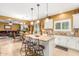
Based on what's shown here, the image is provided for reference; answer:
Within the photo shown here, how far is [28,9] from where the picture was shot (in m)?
2.90

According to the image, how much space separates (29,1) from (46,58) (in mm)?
1586

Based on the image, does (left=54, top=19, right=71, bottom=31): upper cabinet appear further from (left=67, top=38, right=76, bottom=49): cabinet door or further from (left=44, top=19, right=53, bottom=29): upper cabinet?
(left=67, top=38, right=76, bottom=49): cabinet door

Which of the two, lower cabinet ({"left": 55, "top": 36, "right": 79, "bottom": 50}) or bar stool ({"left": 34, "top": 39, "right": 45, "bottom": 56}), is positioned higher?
lower cabinet ({"left": 55, "top": 36, "right": 79, "bottom": 50})

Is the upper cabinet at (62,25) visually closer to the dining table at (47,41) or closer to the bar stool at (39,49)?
the dining table at (47,41)

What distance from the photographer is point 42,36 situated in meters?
2.82

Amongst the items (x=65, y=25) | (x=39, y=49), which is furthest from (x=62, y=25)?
(x=39, y=49)

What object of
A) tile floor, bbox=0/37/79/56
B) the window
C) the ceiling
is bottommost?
tile floor, bbox=0/37/79/56

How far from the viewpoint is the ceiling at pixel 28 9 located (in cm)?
252

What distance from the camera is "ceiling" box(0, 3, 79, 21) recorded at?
8.27 feet

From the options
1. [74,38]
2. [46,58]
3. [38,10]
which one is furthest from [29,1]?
[74,38]

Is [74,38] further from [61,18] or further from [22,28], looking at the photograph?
[22,28]

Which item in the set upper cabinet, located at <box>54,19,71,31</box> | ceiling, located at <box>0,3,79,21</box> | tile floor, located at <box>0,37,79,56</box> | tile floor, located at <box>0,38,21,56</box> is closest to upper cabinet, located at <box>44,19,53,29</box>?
upper cabinet, located at <box>54,19,71,31</box>

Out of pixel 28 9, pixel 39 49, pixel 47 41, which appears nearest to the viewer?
pixel 39 49

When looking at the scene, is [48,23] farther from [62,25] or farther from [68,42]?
[68,42]
